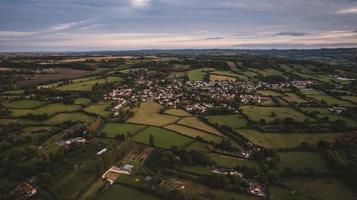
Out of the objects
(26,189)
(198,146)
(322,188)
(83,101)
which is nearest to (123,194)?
(26,189)

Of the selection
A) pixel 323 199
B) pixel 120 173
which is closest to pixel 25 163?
pixel 120 173

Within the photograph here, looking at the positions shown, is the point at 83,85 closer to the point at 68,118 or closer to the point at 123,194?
the point at 68,118

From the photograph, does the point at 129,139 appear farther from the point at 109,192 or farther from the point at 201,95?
the point at 201,95

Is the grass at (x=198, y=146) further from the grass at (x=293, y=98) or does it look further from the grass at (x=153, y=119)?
the grass at (x=293, y=98)

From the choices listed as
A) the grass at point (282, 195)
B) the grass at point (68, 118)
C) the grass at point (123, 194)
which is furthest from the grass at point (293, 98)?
the grass at point (123, 194)

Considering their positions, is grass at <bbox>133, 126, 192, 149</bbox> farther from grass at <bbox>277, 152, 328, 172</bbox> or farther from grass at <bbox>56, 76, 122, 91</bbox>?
grass at <bbox>56, 76, 122, 91</bbox>
